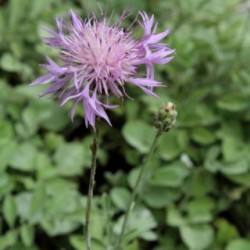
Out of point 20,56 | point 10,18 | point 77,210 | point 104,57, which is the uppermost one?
point 10,18

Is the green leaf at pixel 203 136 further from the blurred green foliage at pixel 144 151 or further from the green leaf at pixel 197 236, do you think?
the green leaf at pixel 197 236

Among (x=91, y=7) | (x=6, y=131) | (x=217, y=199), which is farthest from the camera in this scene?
(x=91, y=7)

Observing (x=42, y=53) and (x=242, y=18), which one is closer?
(x=42, y=53)

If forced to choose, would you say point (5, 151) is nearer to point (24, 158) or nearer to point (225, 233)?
point (24, 158)

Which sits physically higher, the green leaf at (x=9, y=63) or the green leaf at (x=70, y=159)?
the green leaf at (x=9, y=63)

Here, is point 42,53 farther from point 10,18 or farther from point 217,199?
point 217,199

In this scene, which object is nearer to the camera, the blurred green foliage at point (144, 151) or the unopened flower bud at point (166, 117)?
the unopened flower bud at point (166, 117)

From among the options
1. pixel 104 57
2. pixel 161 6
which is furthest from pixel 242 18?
pixel 104 57

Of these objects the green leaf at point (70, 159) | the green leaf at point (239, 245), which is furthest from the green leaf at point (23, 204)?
the green leaf at point (239, 245)
